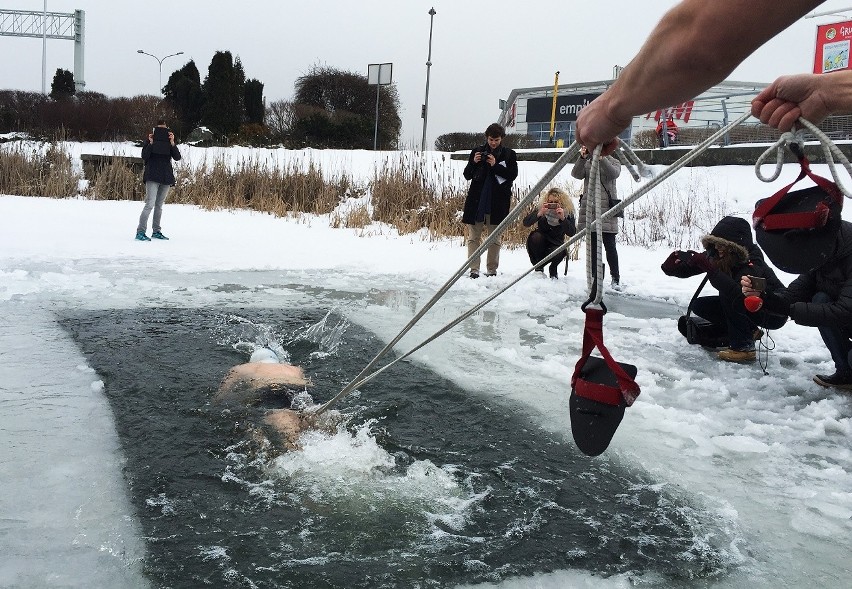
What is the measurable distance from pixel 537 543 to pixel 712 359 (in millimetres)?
2615

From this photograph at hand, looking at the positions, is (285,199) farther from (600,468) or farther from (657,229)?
(600,468)

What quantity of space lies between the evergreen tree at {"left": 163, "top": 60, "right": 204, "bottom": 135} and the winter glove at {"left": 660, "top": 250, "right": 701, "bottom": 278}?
3090 centimetres

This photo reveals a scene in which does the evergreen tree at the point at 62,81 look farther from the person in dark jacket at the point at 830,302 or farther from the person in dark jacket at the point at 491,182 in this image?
the person in dark jacket at the point at 830,302

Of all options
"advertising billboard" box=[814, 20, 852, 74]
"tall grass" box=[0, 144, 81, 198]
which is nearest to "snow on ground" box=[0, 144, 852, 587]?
"tall grass" box=[0, 144, 81, 198]

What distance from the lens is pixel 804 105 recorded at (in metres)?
2.02

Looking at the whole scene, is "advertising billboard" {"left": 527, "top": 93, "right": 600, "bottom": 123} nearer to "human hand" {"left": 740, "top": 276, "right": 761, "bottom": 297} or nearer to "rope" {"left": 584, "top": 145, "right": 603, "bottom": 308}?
"human hand" {"left": 740, "top": 276, "right": 761, "bottom": 297}

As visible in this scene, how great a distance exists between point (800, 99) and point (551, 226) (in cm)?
487

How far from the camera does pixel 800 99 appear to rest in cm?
203

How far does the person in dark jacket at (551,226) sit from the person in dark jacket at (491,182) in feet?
1.22

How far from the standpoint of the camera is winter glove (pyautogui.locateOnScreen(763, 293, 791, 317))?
12.0 ft

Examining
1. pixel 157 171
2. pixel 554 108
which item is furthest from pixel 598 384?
pixel 554 108

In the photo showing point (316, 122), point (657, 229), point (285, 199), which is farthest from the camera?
point (316, 122)

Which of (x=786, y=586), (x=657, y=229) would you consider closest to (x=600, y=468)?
(x=786, y=586)

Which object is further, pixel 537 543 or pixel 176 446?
pixel 176 446
